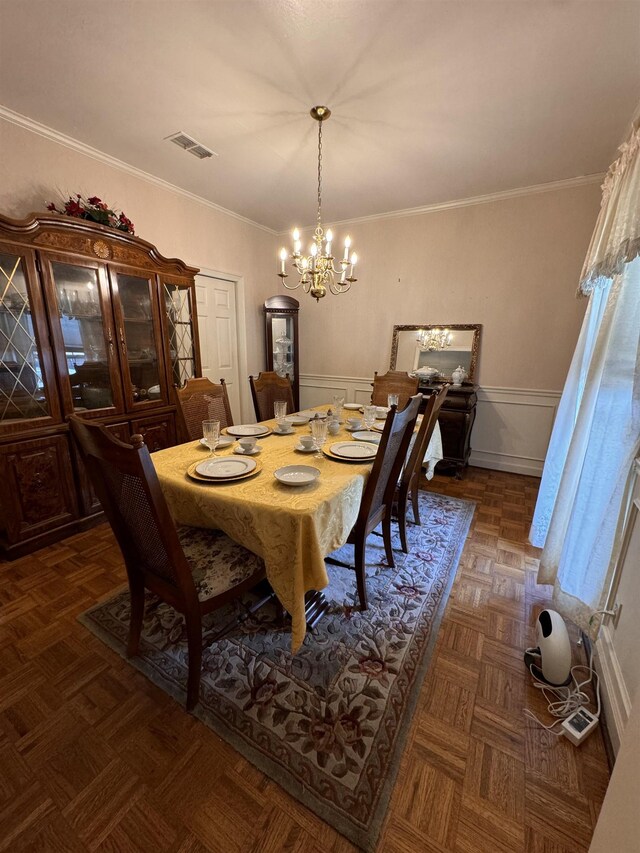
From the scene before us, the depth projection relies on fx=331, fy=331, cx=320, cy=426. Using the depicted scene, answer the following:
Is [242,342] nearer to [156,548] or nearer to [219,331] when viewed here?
[219,331]

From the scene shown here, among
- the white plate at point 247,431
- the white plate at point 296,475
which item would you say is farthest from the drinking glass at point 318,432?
the white plate at point 247,431

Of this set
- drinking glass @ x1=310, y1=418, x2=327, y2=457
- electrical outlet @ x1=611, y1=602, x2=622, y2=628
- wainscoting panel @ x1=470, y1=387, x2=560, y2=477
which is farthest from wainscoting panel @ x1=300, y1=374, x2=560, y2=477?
drinking glass @ x1=310, y1=418, x2=327, y2=457

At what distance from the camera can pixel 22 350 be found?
1963 mm

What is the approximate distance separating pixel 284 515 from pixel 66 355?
197cm

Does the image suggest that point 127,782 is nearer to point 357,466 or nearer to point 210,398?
point 357,466

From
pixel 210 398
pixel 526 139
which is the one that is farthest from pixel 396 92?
pixel 210 398

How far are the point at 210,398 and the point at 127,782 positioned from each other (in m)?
1.77

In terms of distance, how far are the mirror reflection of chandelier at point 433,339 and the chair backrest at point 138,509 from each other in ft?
10.7

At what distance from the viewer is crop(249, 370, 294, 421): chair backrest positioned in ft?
8.54

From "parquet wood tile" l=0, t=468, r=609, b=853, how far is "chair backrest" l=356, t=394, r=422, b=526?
66cm

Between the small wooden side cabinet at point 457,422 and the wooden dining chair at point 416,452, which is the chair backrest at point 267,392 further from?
the small wooden side cabinet at point 457,422

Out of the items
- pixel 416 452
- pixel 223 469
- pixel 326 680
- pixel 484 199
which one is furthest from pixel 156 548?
pixel 484 199

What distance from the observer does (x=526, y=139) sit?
87.8 inches

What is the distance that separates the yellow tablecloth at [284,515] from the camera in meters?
1.13
